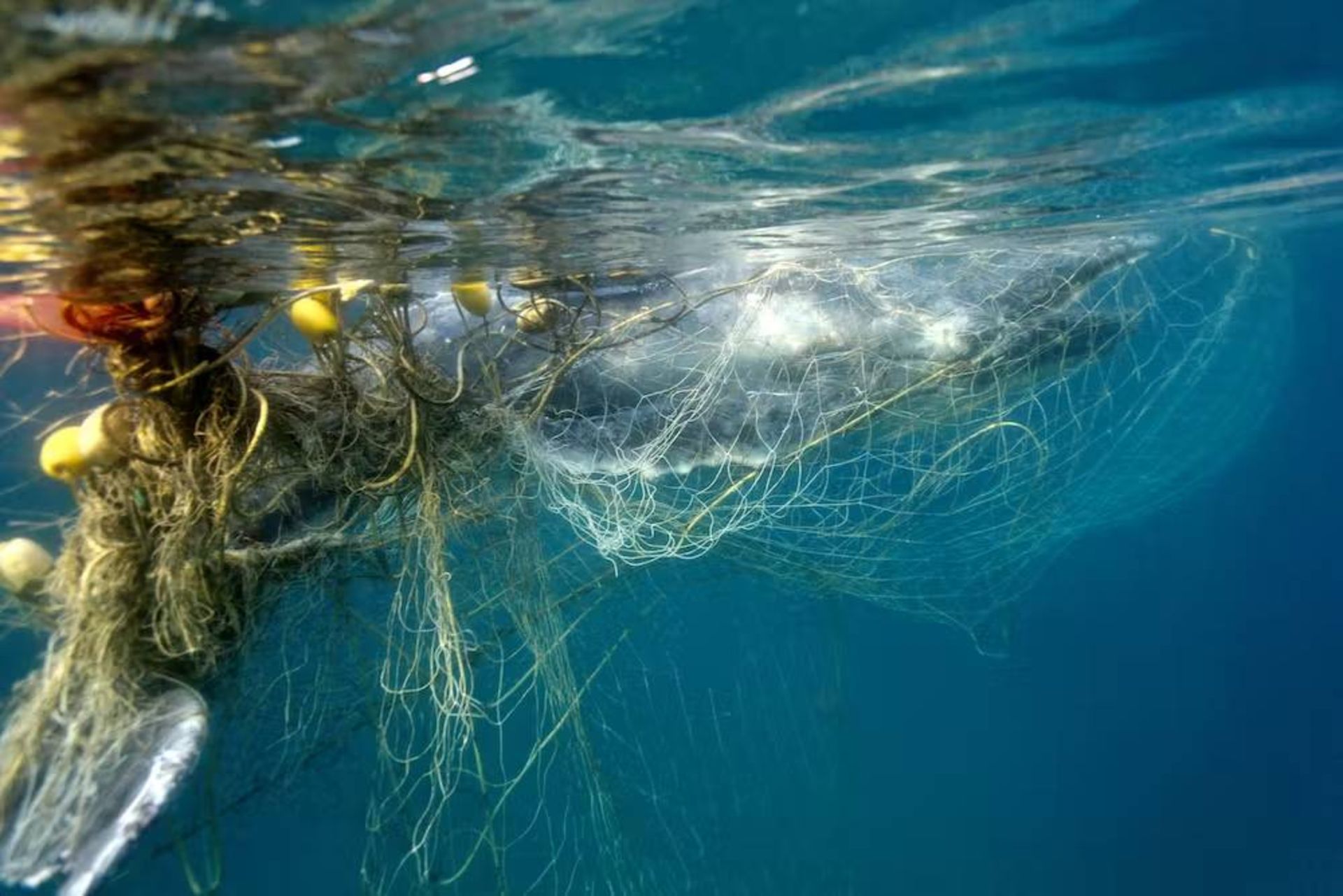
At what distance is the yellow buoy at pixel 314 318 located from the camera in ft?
15.7

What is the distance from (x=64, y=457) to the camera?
4340 mm

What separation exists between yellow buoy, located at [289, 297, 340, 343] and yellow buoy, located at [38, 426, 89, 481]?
1.28m

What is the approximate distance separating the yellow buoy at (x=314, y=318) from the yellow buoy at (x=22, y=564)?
6.01ft

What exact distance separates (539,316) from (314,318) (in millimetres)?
1651

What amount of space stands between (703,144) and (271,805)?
5.75m

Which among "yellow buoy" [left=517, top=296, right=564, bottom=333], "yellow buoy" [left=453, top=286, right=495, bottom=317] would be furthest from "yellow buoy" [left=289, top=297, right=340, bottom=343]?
"yellow buoy" [left=517, top=296, right=564, bottom=333]

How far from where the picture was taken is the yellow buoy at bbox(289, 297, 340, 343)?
4773mm

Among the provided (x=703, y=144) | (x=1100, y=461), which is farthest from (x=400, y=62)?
(x=1100, y=461)

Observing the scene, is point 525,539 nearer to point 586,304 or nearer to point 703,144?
point 586,304

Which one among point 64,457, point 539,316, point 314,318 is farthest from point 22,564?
point 539,316

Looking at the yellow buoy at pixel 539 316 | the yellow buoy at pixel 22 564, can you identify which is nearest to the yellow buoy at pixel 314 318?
the yellow buoy at pixel 539 316

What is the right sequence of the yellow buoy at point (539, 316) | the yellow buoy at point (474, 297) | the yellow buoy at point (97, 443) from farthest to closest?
the yellow buoy at point (539, 316) < the yellow buoy at point (474, 297) < the yellow buoy at point (97, 443)

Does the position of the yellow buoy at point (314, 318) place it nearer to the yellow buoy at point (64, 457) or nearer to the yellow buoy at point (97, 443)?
the yellow buoy at point (97, 443)

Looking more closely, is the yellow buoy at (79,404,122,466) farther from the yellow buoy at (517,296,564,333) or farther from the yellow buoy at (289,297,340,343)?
the yellow buoy at (517,296,564,333)
